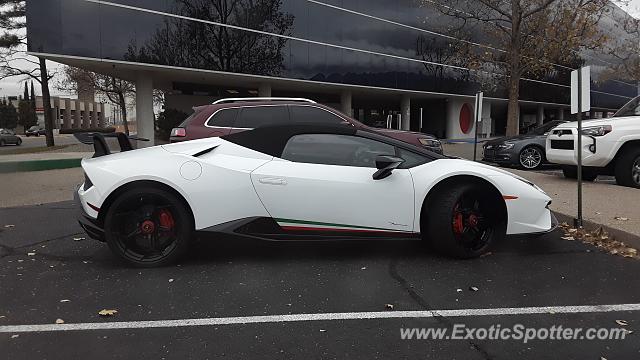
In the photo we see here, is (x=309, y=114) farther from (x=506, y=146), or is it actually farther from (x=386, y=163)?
(x=506, y=146)

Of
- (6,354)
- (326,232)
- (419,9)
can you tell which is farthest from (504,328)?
(419,9)

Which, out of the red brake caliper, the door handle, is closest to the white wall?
the door handle

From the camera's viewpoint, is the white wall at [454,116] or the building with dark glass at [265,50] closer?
the building with dark glass at [265,50]

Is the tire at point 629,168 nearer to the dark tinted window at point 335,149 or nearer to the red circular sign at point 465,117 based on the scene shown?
the dark tinted window at point 335,149

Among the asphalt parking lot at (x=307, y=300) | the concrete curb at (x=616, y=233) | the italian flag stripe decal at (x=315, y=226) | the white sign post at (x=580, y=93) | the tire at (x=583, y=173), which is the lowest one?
the asphalt parking lot at (x=307, y=300)

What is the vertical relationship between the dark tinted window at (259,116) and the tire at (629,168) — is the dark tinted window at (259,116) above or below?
above

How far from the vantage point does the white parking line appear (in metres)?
3.16

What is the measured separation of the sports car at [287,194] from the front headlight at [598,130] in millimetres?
4786

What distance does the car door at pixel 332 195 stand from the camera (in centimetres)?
428

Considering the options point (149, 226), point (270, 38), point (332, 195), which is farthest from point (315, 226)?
point (270, 38)

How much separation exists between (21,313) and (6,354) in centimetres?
71

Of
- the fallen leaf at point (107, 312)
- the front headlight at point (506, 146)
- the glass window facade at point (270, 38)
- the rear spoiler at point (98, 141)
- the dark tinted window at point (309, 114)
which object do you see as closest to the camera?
the fallen leaf at point (107, 312)

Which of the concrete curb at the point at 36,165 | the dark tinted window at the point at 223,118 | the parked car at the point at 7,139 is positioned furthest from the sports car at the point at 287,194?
the parked car at the point at 7,139

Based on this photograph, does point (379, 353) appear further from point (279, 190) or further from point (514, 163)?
point (514, 163)
